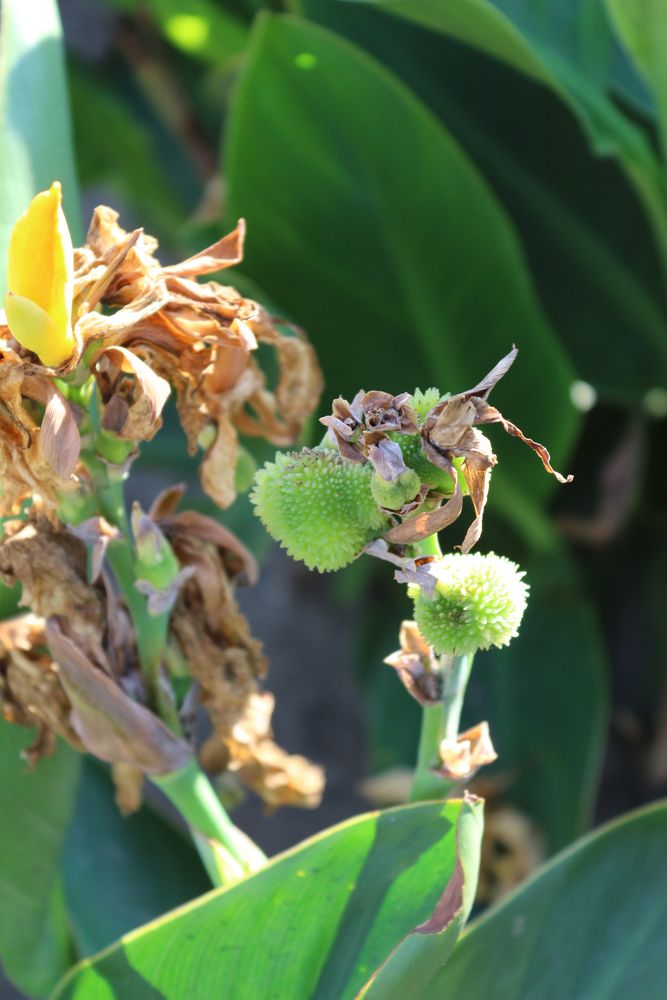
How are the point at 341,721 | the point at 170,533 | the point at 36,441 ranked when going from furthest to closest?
the point at 341,721
the point at 170,533
the point at 36,441

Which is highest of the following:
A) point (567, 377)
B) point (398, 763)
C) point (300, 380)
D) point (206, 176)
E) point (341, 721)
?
point (300, 380)

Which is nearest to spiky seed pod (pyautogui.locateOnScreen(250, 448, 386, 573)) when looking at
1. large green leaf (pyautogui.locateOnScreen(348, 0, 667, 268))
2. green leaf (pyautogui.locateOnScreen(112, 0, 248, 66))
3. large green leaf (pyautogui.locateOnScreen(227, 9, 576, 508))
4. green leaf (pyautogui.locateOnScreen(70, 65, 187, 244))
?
large green leaf (pyautogui.locateOnScreen(348, 0, 667, 268))

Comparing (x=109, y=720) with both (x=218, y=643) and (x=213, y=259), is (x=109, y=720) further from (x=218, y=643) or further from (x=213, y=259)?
(x=213, y=259)

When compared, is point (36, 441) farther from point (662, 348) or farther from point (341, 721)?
point (341, 721)

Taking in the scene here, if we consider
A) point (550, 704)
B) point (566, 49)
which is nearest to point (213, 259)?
point (566, 49)

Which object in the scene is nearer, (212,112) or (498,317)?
(498,317)

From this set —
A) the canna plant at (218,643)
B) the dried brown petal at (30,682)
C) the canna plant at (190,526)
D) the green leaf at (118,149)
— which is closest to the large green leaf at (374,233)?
the canna plant at (218,643)

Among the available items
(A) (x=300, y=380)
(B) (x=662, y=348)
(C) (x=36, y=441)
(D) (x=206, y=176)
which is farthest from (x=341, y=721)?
(C) (x=36, y=441)

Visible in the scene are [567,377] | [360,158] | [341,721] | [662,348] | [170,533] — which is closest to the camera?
[170,533]
